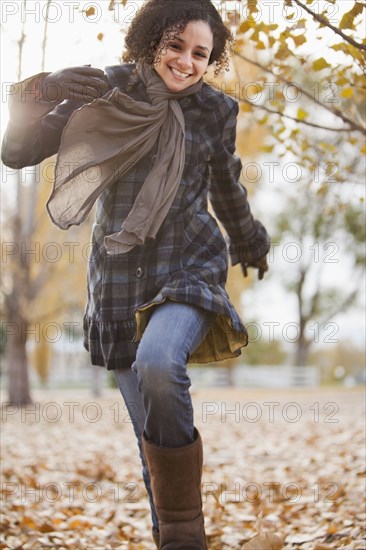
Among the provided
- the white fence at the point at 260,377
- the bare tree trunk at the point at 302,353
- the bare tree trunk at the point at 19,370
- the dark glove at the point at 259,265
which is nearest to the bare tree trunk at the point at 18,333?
the bare tree trunk at the point at 19,370

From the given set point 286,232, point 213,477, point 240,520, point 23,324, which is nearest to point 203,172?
point 240,520

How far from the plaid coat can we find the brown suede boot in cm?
40

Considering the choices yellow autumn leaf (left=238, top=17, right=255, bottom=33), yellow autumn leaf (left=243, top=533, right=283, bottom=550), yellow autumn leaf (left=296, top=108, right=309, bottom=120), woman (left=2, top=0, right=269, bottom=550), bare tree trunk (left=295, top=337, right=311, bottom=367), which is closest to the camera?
woman (left=2, top=0, right=269, bottom=550)

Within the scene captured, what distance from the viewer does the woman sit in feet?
7.64

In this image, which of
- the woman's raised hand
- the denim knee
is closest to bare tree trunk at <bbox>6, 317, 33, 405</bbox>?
the woman's raised hand

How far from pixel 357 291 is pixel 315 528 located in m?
23.4

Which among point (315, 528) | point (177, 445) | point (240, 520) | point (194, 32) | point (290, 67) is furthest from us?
point (290, 67)

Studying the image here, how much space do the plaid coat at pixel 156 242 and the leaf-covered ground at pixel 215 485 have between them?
1379mm

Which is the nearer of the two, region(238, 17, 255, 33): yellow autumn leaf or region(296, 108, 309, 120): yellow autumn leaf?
region(238, 17, 255, 33): yellow autumn leaf

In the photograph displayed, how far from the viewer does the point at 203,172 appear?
9.04 feet

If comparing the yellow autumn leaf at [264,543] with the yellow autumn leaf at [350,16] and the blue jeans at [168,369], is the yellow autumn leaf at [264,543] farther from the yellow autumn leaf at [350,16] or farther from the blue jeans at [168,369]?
the yellow autumn leaf at [350,16]

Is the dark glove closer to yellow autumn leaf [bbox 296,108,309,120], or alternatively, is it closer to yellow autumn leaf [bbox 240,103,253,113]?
yellow autumn leaf [bbox 296,108,309,120]

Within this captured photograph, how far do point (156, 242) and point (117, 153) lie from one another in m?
0.34

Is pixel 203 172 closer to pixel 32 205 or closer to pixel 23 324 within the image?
pixel 32 205
